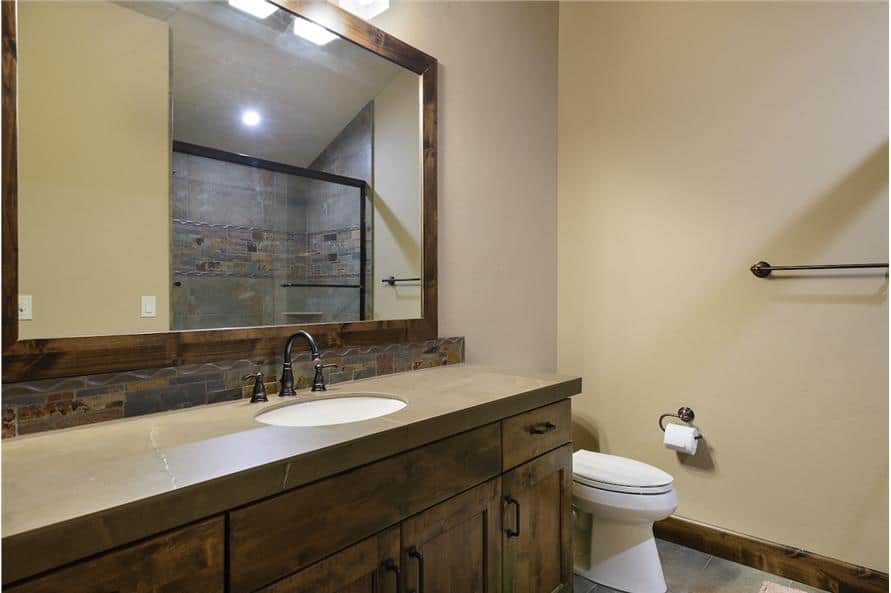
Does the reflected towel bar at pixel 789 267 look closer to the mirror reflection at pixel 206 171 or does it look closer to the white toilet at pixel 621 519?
the white toilet at pixel 621 519

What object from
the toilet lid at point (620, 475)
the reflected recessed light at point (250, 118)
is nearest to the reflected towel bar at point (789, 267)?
the toilet lid at point (620, 475)

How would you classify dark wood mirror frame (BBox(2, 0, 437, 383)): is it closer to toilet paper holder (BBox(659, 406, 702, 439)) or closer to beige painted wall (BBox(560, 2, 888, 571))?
beige painted wall (BBox(560, 2, 888, 571))

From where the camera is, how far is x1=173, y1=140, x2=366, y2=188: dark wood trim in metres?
1.30

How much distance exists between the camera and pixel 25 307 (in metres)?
1.03

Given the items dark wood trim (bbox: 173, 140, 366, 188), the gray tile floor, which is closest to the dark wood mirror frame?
dark wood trim (bbox: 173, 140, 366, 188)

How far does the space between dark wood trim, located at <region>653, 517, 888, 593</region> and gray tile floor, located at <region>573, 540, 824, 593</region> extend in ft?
0.10

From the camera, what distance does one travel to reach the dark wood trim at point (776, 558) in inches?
71.1

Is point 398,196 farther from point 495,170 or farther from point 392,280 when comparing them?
point 495,170

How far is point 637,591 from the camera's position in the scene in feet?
6.07

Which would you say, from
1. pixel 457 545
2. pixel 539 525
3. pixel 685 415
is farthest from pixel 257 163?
pixel 685 415

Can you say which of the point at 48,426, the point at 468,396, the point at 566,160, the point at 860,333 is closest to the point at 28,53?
the point at 48,426

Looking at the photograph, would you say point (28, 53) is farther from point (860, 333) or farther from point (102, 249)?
point (860, 333)

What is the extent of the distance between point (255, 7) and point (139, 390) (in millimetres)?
1120

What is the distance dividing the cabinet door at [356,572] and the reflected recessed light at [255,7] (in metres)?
1.45
